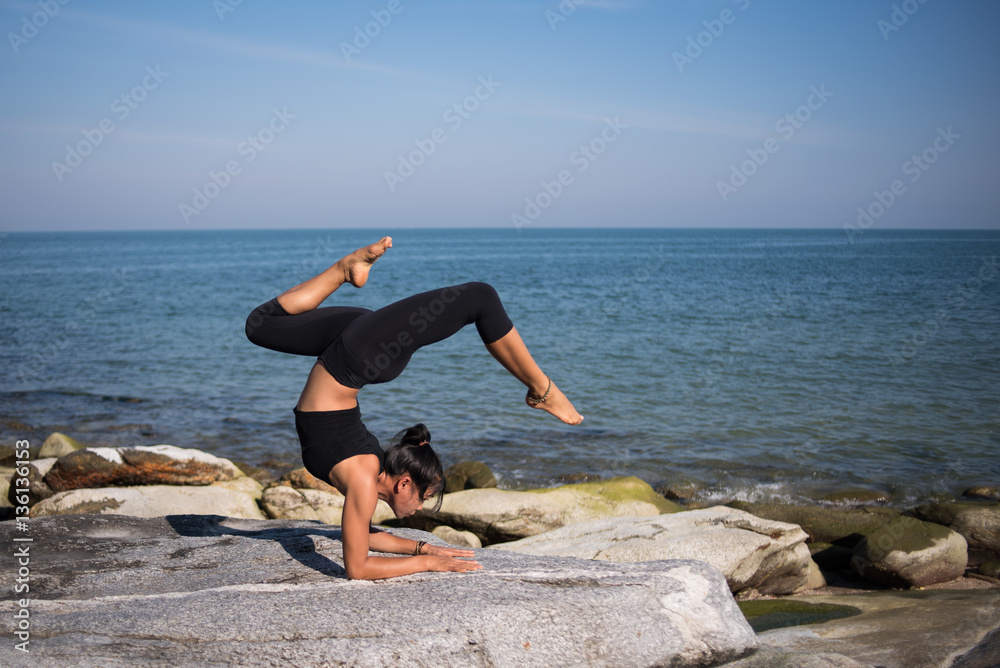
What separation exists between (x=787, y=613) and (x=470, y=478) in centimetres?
505

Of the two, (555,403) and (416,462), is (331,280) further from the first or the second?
(555,403)

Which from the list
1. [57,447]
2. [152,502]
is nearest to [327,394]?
[152,502]

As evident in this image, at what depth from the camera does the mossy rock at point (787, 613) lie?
607 centimetres

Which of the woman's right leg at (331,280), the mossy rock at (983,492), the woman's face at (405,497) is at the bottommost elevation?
the mossy rock at (983,492)

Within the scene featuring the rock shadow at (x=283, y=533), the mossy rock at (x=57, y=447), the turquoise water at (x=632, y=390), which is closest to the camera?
the rock shadow at (x=283, y=533)

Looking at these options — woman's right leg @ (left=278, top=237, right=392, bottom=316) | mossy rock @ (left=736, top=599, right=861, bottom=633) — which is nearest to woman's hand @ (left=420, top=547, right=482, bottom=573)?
woman's right leg @ (left=278, top=237, right=392, bottom=316)

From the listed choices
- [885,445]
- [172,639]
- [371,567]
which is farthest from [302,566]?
[885,445]

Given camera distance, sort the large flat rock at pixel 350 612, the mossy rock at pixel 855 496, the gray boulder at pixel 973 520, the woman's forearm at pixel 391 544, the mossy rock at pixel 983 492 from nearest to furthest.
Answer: the large flat rock at pixel 350 612, the woman's forearm at pixel 391 544, the gray boulder at pixel 973 520, the mossy rock at pixel 855 496, the mossy rock at pixel 983 492

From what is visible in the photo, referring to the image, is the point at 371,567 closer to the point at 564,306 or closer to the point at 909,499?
the point at 909,499

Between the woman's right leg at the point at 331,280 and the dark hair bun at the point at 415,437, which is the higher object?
the woman's right leg at the point at 331,280

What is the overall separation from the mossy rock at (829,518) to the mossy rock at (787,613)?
217cm

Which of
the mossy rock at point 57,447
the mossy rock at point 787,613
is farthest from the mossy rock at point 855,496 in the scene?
the mossy rock at point 57,447

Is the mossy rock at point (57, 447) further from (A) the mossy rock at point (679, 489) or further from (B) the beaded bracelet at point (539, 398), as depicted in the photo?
(A) the mossy rock at point (679, 489)

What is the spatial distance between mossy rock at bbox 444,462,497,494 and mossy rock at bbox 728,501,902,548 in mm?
3511
